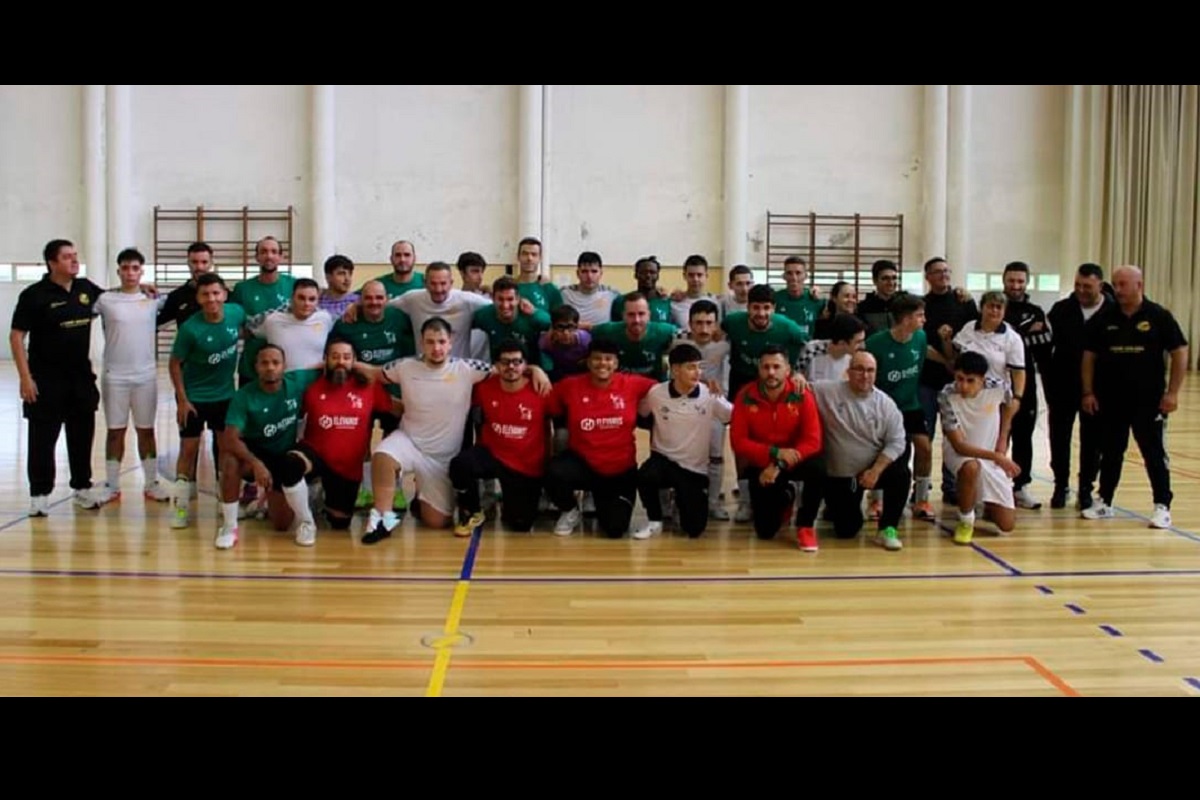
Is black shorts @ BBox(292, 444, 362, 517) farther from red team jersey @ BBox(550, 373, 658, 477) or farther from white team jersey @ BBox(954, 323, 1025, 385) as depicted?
white team jersey @ BBox(954, 323, 1025, 385)

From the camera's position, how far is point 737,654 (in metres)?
4.12

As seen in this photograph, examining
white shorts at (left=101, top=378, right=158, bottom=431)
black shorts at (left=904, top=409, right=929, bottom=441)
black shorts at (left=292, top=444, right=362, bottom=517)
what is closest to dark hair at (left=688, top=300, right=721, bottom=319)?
black shorts at (left=904, top=409, right=929, bottom=441)

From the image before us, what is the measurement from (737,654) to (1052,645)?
4.36ft

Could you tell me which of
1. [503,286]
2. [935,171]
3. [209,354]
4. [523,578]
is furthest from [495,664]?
[935,171]

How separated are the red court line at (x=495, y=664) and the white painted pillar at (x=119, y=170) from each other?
18.0m

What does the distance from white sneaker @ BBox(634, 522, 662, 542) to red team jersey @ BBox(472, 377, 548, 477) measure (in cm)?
74

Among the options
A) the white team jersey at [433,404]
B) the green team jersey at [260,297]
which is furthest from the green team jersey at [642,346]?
the green team jersey at [260,297]

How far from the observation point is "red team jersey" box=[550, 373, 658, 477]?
6.48m

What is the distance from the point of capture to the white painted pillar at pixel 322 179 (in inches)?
787

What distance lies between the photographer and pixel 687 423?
21.4 ft

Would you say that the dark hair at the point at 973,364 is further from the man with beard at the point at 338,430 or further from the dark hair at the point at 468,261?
the man with beard at the point at 338,430

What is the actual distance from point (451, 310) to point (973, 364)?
3.53m

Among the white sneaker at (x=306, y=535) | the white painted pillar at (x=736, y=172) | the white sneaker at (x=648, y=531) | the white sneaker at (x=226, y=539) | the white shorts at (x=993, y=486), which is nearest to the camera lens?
the white sneaker at (x=226, y=539)
